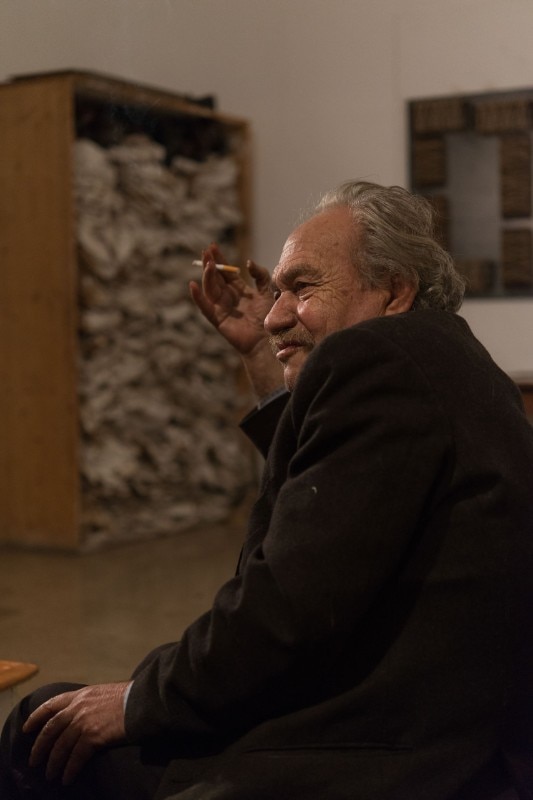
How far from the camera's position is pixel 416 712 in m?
1.27

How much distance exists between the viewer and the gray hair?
4.95 feet

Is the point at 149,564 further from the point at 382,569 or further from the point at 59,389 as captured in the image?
the point at 382,569

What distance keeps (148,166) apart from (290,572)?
14.2 feet

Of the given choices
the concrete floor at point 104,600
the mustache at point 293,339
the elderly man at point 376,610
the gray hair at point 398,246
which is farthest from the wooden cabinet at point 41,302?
the elderly man at point 376,610

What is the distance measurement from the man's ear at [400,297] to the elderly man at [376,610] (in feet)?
0.53

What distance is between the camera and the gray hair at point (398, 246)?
4.95 ft

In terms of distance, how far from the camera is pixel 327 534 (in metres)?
1.21

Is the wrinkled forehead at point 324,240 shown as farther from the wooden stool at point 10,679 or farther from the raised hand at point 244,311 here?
the wooden stool at point 10,679

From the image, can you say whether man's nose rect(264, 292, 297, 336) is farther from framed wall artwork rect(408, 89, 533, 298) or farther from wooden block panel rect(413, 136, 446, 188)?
wooden block panel rect(413, 136, 446, 188)

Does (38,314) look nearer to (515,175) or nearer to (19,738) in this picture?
(515,175)

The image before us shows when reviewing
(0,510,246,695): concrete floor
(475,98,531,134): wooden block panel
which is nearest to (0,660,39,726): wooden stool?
(0,510,246,695): concrete floor

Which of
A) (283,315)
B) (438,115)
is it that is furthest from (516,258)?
(283,315)

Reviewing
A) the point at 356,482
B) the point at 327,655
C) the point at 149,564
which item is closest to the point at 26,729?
the point at 327,655

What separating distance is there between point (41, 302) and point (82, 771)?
3.77 metres
